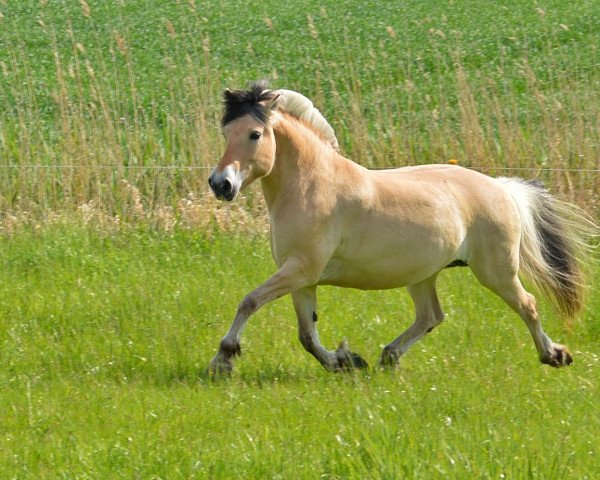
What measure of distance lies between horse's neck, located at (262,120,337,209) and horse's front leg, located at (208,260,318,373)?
506 millimetres

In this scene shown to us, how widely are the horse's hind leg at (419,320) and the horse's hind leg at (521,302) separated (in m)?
0.44

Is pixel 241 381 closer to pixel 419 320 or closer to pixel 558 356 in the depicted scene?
pixel 419 320

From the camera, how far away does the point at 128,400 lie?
652cm

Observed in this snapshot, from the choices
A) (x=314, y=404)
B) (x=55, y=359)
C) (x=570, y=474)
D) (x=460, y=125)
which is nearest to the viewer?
(x=570, y=474)

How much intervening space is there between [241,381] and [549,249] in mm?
2672

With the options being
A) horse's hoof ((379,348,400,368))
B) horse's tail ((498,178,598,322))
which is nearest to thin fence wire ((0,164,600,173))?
horse's tail ((498,178,598,322))

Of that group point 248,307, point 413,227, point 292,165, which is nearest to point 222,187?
point 292,165

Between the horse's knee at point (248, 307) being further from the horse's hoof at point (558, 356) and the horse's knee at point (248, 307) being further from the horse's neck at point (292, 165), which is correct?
the horse's hoof at point (558, 356)

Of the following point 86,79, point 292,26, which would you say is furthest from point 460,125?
point 292,26

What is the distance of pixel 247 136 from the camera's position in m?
7.02

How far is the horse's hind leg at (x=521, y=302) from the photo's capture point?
760 cm

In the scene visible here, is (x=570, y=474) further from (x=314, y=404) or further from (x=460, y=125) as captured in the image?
(x=460, y=125)

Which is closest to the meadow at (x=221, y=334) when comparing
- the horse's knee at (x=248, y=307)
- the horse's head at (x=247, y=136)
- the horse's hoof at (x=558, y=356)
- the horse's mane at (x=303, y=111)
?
the horse's hoof at (x=558, y=356)

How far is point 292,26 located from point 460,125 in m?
15.0
